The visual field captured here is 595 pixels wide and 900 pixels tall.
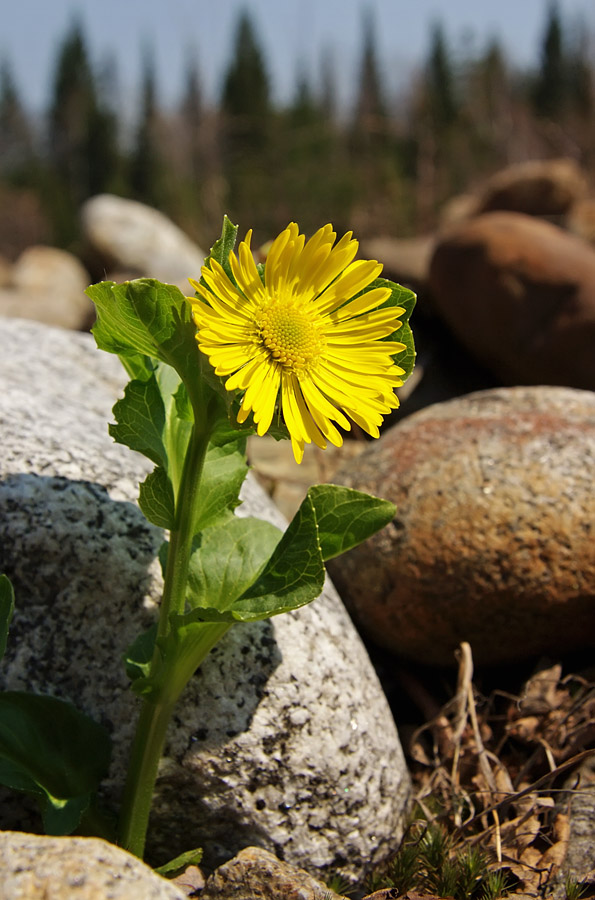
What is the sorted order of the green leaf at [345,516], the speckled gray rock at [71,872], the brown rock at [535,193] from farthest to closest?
the brown rock at [535,193] < the green leaf at [345,516] < the speckled gray rock at [71,872]

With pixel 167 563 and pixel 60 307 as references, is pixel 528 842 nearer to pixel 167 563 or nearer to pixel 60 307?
pixel 167 563

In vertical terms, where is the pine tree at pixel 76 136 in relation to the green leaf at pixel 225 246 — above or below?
above

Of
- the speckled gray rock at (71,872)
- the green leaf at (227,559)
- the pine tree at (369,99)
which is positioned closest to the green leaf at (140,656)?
the green leaf at (227,559)

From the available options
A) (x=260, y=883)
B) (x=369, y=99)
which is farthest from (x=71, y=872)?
(x=369, y=99)

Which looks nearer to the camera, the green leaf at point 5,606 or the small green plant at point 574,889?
the green leaf at point 5,606

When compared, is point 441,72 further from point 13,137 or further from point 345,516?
point 345,516

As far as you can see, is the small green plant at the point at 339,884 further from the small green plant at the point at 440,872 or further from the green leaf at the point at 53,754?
the green leaf at the point at 53,754

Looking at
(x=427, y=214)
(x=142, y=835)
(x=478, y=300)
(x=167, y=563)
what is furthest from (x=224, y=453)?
(x=427, y=214)
